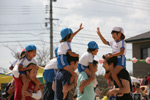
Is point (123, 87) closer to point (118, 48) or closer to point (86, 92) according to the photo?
point (118, 48)

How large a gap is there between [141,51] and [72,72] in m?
24.9

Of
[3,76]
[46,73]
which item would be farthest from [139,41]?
[46,73]

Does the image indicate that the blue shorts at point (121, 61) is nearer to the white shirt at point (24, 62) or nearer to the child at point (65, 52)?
the child at point (65, 52)

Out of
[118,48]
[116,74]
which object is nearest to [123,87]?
[116,74]

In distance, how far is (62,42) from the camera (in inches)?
252

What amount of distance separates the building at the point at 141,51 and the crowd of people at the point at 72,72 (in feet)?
73.4

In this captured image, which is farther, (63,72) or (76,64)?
(76,64)

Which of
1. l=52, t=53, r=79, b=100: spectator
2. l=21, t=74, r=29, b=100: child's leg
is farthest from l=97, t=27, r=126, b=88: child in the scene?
l=21, t=74, r=29, b=100: child's leg

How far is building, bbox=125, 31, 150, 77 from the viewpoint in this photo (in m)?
29.2

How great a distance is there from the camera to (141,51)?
98.9ft

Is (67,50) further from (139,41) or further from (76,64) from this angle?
(139,41)

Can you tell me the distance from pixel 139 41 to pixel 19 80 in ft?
78.5

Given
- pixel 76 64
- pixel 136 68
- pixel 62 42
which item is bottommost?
pixel 136 68

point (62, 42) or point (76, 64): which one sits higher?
point (62, 42)
